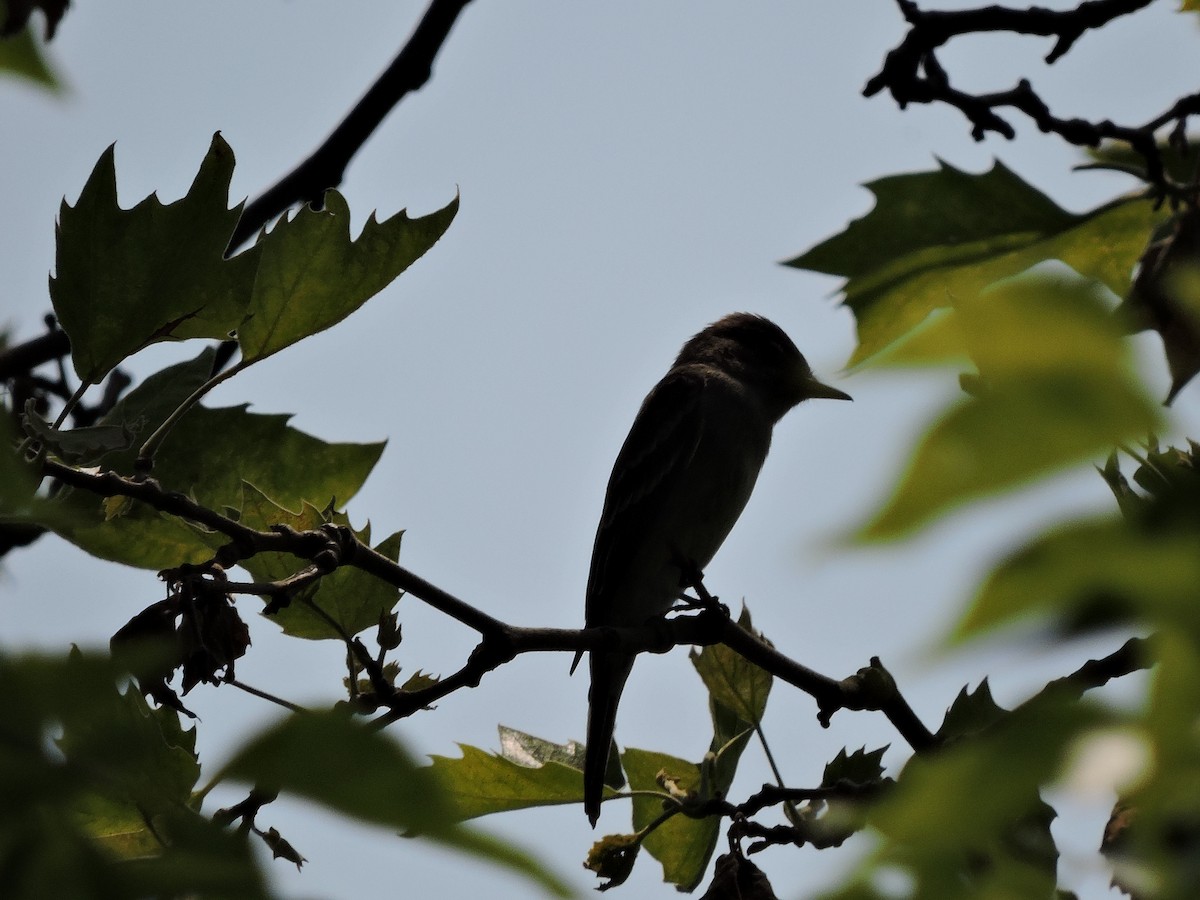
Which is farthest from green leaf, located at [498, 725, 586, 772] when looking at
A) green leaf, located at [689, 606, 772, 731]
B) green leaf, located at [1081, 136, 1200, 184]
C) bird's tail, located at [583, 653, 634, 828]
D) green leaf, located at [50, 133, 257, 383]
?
green leaf, located at [1081, 136, 1200, 184]

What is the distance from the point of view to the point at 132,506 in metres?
3.86

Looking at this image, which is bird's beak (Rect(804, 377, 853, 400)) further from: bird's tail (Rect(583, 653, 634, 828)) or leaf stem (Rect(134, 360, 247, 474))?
leaf stem (Rect(134, 360, 247, 474))

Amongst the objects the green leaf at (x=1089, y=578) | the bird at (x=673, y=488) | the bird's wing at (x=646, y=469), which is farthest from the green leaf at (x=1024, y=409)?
the bird's wing at (x=646, y=469)

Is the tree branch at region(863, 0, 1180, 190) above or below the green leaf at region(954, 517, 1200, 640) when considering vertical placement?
above

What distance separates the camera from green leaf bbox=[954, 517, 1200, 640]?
114cm

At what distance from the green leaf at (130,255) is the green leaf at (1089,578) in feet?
9.51

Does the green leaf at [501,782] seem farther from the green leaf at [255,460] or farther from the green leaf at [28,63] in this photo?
the green leaf at [28,63]

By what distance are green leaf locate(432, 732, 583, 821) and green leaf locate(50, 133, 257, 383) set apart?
5.11 ft

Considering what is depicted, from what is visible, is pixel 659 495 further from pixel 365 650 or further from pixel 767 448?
pixel 365 650

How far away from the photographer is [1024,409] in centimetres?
115

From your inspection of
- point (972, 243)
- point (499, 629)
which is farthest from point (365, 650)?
point (972, 243)

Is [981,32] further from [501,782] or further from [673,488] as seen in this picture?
[673,488]

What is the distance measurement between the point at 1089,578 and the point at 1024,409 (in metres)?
0.16

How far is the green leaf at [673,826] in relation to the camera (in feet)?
14.4
